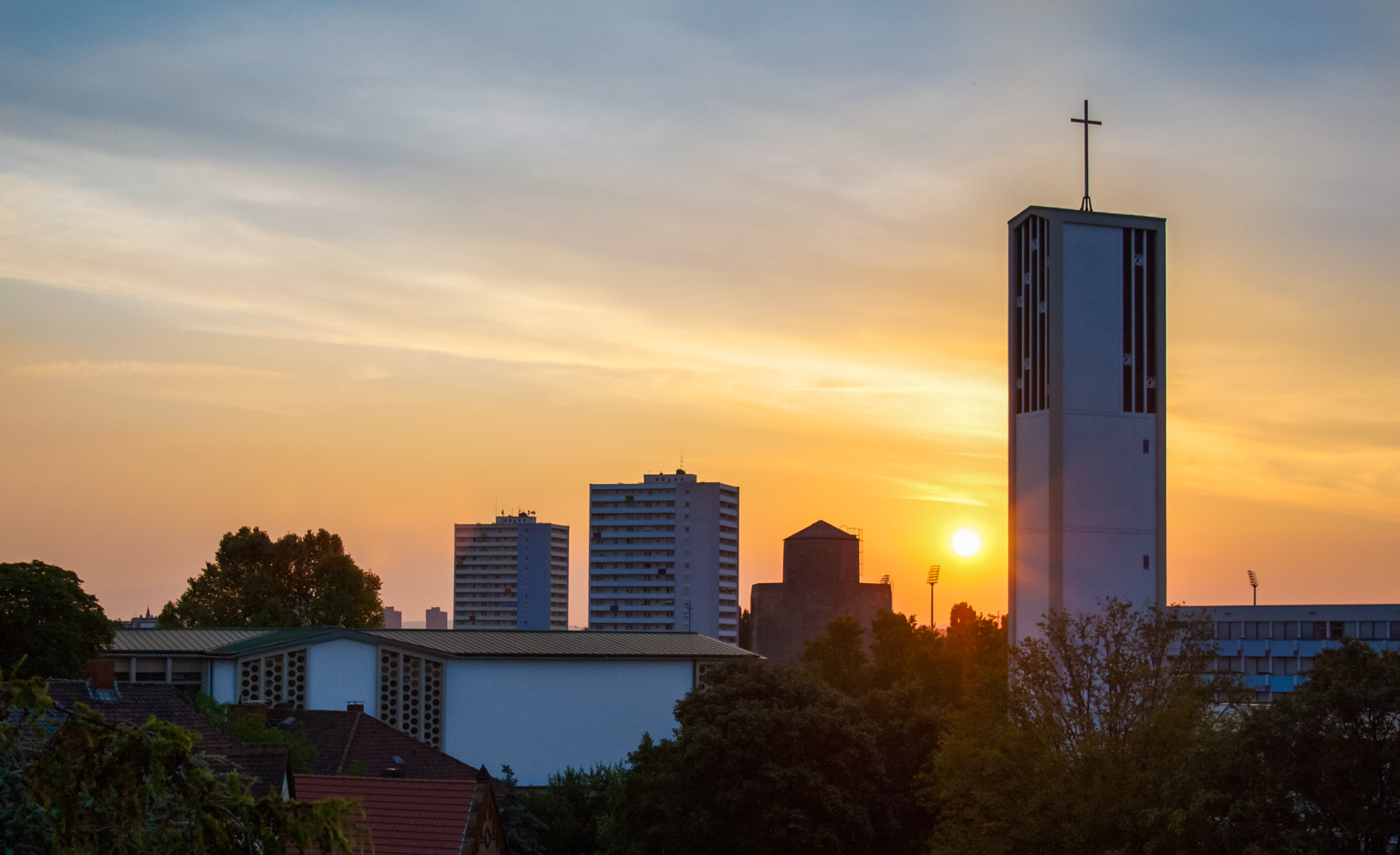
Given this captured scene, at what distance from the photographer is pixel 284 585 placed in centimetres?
9300

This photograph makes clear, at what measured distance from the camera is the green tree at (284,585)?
9044 cm

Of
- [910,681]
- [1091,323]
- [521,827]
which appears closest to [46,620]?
[521,827]

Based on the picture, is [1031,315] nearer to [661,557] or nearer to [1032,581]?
[1032,581]

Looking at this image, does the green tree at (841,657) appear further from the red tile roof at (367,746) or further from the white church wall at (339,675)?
the white church wall at (339,675)

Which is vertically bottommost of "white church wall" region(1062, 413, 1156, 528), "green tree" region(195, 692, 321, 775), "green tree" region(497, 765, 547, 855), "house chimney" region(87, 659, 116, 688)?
"green tree" region(497, 765, 547, 855)

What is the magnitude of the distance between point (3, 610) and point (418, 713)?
17.7 meters

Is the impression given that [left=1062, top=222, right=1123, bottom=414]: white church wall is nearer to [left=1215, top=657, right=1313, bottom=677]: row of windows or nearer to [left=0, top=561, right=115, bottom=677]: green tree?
[left=0, top=561, right=115, bottom=677]: green tree

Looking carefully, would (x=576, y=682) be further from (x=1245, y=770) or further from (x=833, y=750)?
(x=1245, y=770)

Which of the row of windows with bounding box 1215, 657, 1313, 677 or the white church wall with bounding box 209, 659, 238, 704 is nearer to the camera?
the white church wall with bounding box 209, 659, 238, 704

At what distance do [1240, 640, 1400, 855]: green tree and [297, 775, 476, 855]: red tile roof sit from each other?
14.9m

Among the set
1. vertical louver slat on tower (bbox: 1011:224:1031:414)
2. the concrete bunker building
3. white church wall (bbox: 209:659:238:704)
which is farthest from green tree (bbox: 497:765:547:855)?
the concrete bunker building

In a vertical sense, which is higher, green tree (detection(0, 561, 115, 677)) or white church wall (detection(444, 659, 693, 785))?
green tree (detection(0, 561, 115, 677))

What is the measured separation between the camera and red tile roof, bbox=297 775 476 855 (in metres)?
25.5

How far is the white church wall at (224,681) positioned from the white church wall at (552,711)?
8.91m
